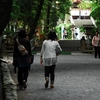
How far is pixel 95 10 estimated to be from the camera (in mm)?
39812

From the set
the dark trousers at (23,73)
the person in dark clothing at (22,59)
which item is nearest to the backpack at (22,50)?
the person in dark clothing at (22,59)

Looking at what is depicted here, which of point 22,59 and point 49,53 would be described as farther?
point 49,53

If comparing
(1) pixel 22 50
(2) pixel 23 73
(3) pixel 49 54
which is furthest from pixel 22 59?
(3) pixel 49 54

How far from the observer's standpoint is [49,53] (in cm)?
1055

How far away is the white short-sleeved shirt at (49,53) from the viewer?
10.5 metres

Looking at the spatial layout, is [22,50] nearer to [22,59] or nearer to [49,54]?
[22,59]

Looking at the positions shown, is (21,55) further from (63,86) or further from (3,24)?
(3,24)

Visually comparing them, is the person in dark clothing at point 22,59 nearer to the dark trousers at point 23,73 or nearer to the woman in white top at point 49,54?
the dark trousers at point 23,73

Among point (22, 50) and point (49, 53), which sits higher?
point (22, 50)

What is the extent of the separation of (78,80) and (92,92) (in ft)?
9.42

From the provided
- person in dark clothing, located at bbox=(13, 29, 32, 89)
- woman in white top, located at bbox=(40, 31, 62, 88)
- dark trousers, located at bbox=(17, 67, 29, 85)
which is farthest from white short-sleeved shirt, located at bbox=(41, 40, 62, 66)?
dark trousers, located at bbox=(17, 67, 29, 85)

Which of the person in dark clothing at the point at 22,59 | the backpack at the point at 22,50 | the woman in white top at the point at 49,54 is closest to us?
the backpack at the point at 22,50

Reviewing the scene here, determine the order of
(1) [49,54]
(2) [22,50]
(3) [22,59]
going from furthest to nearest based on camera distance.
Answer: (1) [49,54], (3) [22,59], (2) [22,50]

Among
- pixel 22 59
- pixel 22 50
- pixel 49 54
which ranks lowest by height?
pixel 22 59
